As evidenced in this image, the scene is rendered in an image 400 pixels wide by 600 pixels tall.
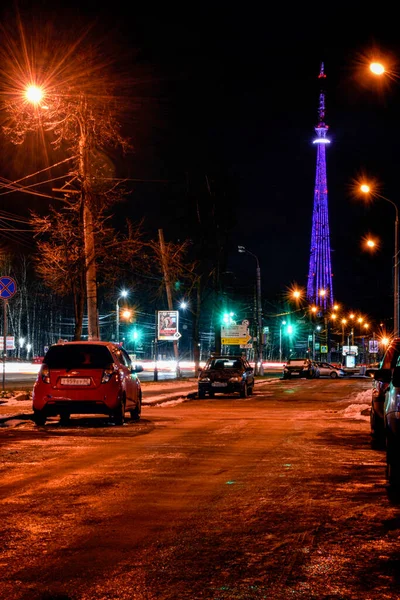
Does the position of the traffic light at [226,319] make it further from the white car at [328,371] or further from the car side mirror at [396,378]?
the car side mirror at [396,378]

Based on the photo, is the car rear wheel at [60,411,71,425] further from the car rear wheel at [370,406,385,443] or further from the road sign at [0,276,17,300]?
the car rear wheel at [370,406,385,443]

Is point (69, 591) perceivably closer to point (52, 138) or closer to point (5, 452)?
point (5, 452)

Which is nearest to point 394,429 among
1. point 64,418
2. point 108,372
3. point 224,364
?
point 108,372

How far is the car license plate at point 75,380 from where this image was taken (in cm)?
1725

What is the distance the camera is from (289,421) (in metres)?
19.8

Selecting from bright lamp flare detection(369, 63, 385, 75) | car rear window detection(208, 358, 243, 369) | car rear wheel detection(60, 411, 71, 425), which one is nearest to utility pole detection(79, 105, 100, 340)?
car rear window detection(208, 358, 243, 369)

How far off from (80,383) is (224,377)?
15157 mm

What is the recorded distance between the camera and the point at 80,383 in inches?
679

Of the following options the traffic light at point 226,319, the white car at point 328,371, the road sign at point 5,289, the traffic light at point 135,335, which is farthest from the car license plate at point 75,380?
the traffic light at point 135,335

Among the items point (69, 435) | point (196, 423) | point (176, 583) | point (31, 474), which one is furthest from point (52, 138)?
point (176, 583)

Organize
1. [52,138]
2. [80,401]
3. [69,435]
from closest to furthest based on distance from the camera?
[69,435] → [80,401] → [52,138]

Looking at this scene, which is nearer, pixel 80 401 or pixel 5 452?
pixel 5 452

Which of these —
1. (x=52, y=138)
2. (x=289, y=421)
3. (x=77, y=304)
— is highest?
(x=52, y=138)

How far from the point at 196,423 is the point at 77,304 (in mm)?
13606
